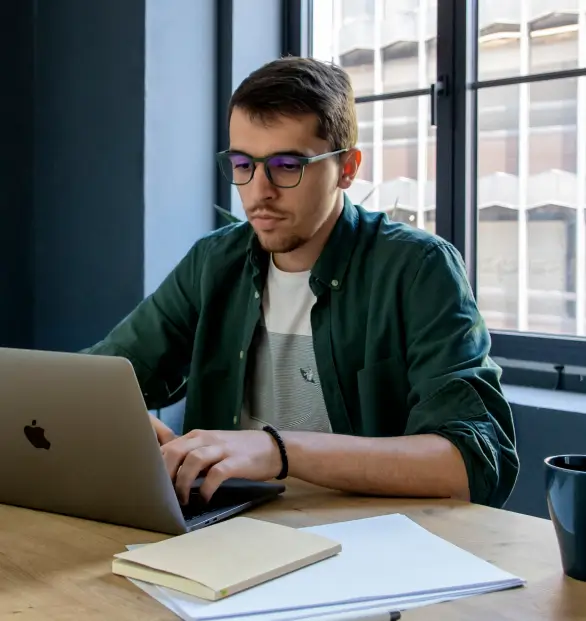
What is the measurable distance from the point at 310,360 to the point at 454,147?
98 centimetres

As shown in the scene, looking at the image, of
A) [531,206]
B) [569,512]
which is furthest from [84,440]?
[531,206]

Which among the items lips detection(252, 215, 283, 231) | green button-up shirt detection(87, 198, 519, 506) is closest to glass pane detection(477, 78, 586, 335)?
green button-up shirt detection(87, 198, 519, 506)

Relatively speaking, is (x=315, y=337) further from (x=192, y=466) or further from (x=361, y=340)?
(x=192, y=466)

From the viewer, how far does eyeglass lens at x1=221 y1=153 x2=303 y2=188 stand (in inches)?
54.7

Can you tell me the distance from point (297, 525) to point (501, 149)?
152 cm

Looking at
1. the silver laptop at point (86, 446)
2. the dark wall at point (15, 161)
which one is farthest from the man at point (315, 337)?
the dark wall at point (15, 161)

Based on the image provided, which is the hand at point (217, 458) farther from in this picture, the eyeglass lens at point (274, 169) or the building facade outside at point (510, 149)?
the building facade outside at point (510, 149)

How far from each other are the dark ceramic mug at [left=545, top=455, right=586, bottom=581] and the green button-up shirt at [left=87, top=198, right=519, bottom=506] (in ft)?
1.12

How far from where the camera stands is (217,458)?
108 cm

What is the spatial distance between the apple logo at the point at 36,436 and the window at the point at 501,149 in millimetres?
1361

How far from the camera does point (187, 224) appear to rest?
258 cm

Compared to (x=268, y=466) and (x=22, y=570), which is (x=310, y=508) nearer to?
(x=268, y=466)

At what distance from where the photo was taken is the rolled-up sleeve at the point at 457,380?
1.20 m

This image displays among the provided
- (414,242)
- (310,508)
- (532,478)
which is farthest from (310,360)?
(532,478)
